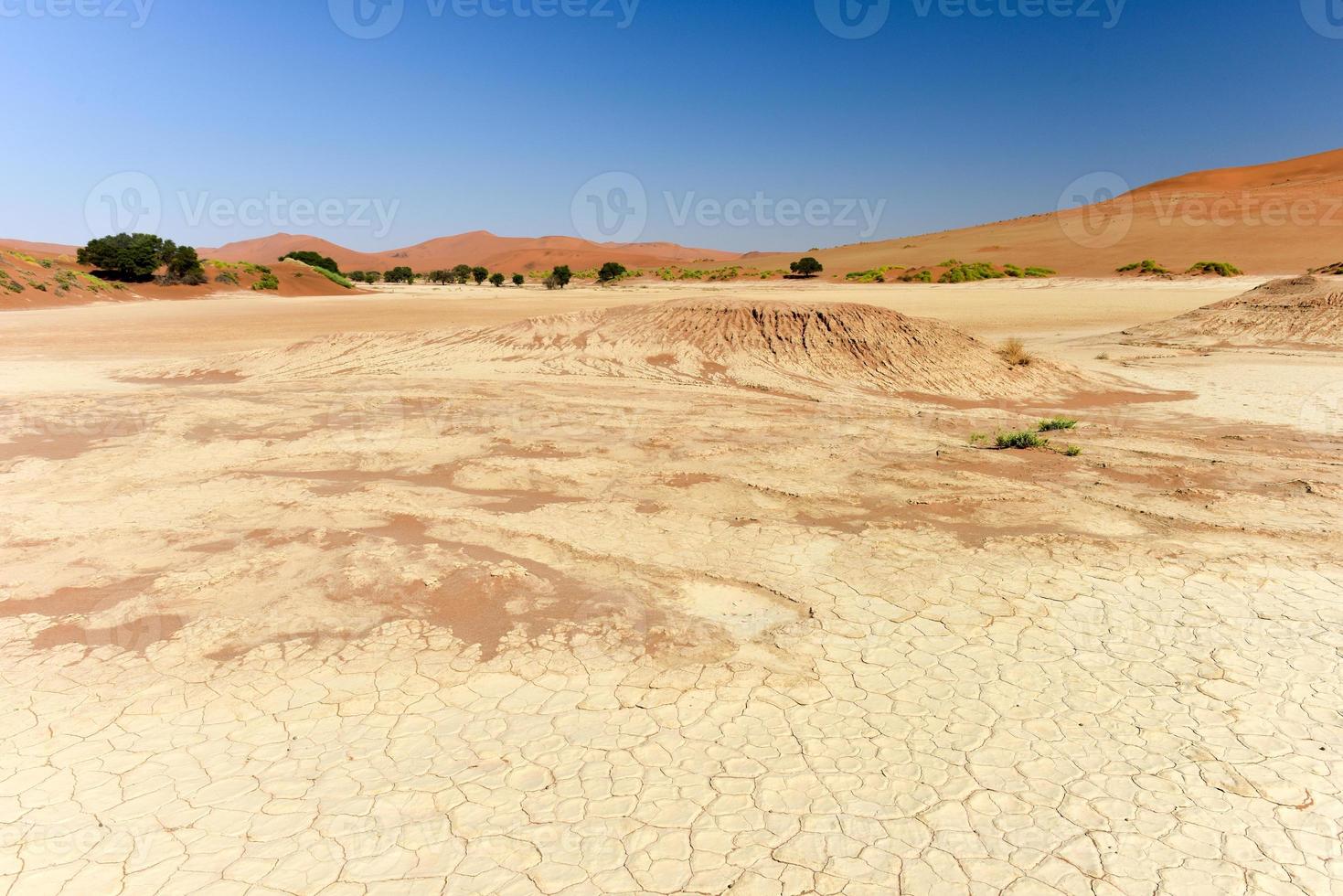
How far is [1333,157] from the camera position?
77.4 meters

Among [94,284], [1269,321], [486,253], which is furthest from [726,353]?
[486,253]

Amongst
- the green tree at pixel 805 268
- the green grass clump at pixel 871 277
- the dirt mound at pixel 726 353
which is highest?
the green tree at pixel 805 268

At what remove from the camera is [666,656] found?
4570mm

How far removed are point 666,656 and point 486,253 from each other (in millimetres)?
129621

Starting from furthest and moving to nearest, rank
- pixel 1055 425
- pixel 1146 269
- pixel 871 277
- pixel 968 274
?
pixel 871 277 < pixel 968 274 < pixel 1146 269 < pixel 1055 425

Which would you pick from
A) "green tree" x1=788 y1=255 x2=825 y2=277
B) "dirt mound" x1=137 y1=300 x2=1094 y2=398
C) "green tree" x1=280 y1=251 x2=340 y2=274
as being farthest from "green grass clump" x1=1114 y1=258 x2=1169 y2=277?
"green tree" x1=280 y1=251 x2=340 y2=274

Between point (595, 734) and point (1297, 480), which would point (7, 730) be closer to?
point (595, 734)

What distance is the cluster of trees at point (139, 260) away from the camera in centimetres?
3841

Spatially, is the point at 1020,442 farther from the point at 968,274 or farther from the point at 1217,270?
the point at 1217,270

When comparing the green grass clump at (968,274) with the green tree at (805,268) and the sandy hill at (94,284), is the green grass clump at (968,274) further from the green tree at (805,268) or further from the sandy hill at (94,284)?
the sandy hill at (94,284)

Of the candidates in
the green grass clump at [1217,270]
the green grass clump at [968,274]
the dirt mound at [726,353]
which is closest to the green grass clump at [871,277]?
the green grass clump at [968,274]

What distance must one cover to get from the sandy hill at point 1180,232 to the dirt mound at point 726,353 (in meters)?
35.7

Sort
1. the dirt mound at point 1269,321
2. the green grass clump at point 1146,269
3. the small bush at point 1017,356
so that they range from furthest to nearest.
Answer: the green grass clump at point 1146,269, the dirt mound at point 1269,321, the small bush at point 1017,356

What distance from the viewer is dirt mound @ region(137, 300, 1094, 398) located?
13.7m
